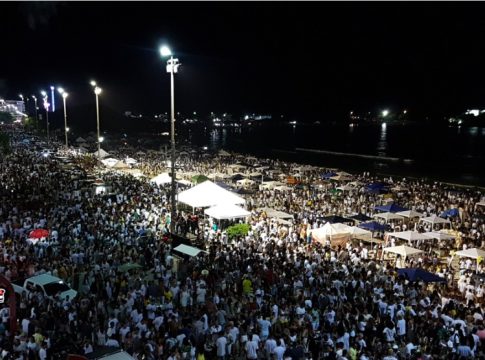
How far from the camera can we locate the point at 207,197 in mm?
20797

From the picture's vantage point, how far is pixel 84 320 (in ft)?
34.3

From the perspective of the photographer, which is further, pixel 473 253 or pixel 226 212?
pixel 226 212

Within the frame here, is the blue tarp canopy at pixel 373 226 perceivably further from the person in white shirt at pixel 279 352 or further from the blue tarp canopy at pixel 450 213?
the person in white shirt at pixel 279 352

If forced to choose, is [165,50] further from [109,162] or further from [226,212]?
[109,162]

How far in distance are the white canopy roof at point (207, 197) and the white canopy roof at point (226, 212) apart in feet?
1.62

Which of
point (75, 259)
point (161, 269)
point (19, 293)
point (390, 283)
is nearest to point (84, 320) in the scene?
point (19, 293)

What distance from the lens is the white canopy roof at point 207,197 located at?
67.7 ft

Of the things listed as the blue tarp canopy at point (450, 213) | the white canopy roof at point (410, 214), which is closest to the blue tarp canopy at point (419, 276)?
the white canopy roof at point (410, 214)

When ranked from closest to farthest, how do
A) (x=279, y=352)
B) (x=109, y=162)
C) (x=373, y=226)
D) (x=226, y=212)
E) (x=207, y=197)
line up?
(x=279, y=352) → (x=373, y=226) → (x=226, y=212) → (x=207, y=197) → (x=109, y=162)

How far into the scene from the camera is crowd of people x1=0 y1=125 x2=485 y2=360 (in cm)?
954

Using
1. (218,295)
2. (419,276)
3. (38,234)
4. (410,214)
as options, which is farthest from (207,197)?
(419,276)

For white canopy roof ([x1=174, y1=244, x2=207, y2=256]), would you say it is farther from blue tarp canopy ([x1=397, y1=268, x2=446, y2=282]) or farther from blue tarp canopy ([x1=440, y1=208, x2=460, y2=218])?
blue tarp canopy ([x1=440, y1=208, x2=460, y2=218])

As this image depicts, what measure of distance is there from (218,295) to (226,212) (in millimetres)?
7730

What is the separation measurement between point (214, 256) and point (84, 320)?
5745 mm
